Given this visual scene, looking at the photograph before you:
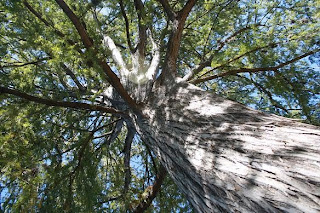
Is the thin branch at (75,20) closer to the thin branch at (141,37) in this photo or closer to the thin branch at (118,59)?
the thin branch at (118,59)

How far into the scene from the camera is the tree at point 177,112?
54.1 inches

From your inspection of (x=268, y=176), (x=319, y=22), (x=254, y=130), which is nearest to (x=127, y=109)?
A: (x=254, y=130)

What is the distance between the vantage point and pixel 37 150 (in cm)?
391

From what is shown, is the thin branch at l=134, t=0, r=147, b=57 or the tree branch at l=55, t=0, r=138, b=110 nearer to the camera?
the tree branch at l=55, t=0, r=138, b=110

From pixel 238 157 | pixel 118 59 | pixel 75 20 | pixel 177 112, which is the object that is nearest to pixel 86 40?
pixel 75 20

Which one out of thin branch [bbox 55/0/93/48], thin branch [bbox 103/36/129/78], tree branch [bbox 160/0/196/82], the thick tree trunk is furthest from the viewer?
thin branch [bbox 103/36/129/78]

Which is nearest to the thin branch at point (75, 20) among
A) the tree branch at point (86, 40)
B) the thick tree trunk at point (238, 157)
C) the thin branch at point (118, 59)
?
the tree branch at point (86, 40)

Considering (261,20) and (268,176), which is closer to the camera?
(268,176)

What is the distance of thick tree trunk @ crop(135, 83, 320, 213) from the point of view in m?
1.15

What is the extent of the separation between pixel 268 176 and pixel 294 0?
406cm

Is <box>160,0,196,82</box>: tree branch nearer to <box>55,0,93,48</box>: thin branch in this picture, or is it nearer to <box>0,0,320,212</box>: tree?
<box>0,0,320,212</box>: tree

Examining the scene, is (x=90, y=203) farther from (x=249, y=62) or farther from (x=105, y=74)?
(x=249, y=62)

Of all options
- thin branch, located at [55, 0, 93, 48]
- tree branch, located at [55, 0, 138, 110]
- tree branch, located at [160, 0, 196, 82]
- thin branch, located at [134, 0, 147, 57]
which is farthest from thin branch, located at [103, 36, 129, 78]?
thin branch, located at [55, 0, 93, 48]

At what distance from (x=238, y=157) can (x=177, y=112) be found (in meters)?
1.07
